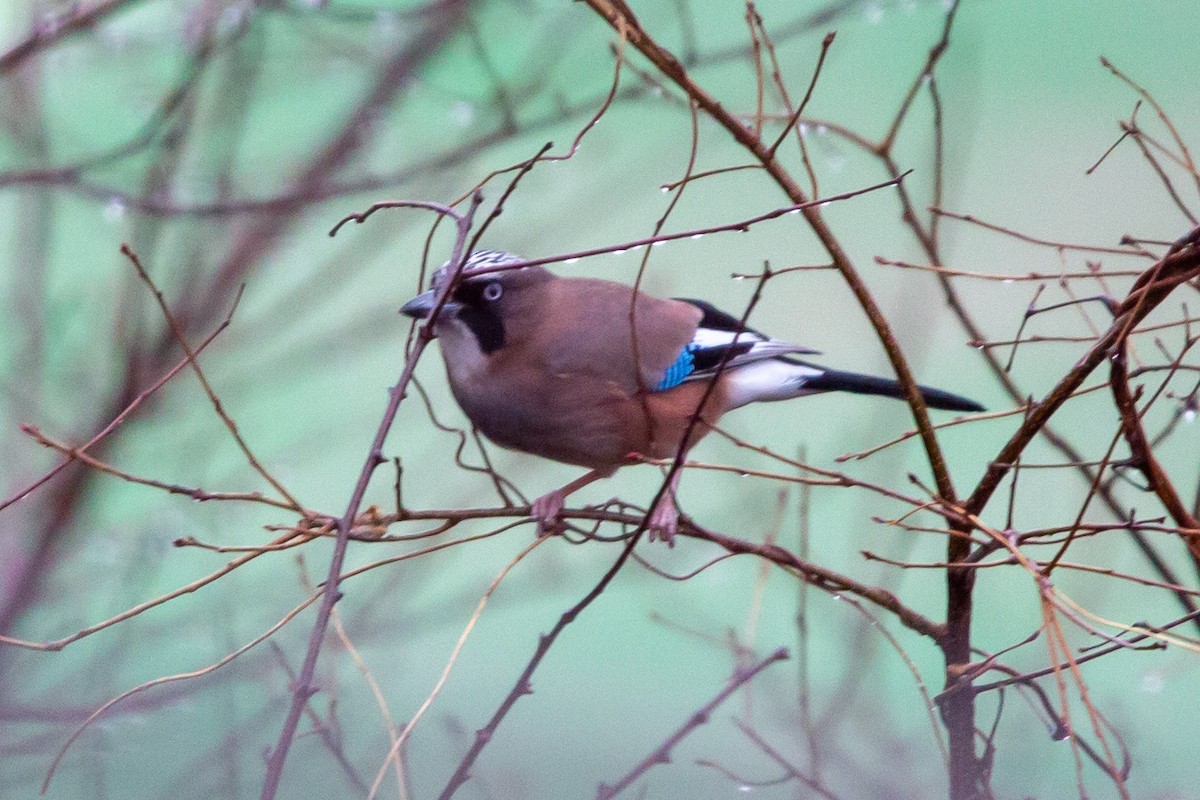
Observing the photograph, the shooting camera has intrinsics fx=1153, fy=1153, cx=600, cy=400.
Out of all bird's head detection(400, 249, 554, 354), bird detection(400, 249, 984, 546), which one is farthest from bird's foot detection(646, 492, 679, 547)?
bird's head detection(400, 249, 554, 354)

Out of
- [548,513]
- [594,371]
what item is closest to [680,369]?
[594,371]

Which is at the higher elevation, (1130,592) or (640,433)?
(1130,592)

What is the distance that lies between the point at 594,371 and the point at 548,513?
0.47ft

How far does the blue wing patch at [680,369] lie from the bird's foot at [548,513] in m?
0.15

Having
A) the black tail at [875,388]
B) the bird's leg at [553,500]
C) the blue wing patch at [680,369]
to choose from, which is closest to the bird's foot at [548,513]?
the bird's leg at [553,500]

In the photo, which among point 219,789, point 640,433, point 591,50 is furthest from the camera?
point 591,50

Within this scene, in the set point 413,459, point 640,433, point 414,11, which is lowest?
point 640,433

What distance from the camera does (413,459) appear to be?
1.75 m

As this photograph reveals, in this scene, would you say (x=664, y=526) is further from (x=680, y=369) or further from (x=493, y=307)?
(x=493, y=307)

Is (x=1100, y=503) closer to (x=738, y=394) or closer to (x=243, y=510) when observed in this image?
(x=738, y=394)

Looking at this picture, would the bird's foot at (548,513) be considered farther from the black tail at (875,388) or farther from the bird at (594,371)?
the black tail at (875,388)

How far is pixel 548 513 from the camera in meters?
1.07

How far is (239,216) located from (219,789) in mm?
759

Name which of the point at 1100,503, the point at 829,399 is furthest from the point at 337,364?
the point at 1100,503
